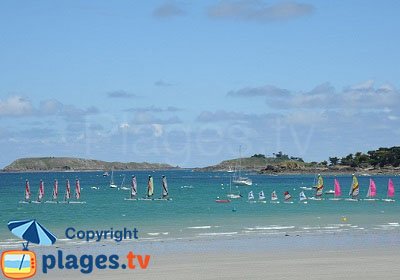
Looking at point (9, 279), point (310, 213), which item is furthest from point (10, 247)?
point (310, 213)

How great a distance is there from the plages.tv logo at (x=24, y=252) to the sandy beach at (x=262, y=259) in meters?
3.13

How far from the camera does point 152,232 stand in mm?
47344

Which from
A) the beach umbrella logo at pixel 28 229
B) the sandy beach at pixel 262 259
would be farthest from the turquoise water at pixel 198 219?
the beach umbrella logo at pixel 28 229

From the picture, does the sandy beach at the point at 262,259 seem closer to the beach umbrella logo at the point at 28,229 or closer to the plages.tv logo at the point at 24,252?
the plages.tv logo at the point at 24,252

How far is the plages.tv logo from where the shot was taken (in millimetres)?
22219

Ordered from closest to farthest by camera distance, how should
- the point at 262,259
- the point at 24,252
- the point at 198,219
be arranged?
the point at 24,252 < the point at 262,259 < the point at 198,219

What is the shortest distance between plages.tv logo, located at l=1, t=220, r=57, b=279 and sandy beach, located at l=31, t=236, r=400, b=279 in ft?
10.3

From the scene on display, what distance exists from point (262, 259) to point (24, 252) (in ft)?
41.1

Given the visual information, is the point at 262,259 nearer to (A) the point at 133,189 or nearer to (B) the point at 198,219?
(B) the point at 198,219

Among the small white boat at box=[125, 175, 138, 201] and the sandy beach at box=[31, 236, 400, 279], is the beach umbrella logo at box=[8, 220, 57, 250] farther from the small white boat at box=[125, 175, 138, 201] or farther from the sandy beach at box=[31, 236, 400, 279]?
the small white boat at box=[125, 175, 138, 201]

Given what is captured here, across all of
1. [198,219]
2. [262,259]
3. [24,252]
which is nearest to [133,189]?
[198,219]

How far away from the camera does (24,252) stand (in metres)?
22.1

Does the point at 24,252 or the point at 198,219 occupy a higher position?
the point at 24,252

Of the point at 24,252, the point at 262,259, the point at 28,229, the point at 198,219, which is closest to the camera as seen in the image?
the point at 24,252
